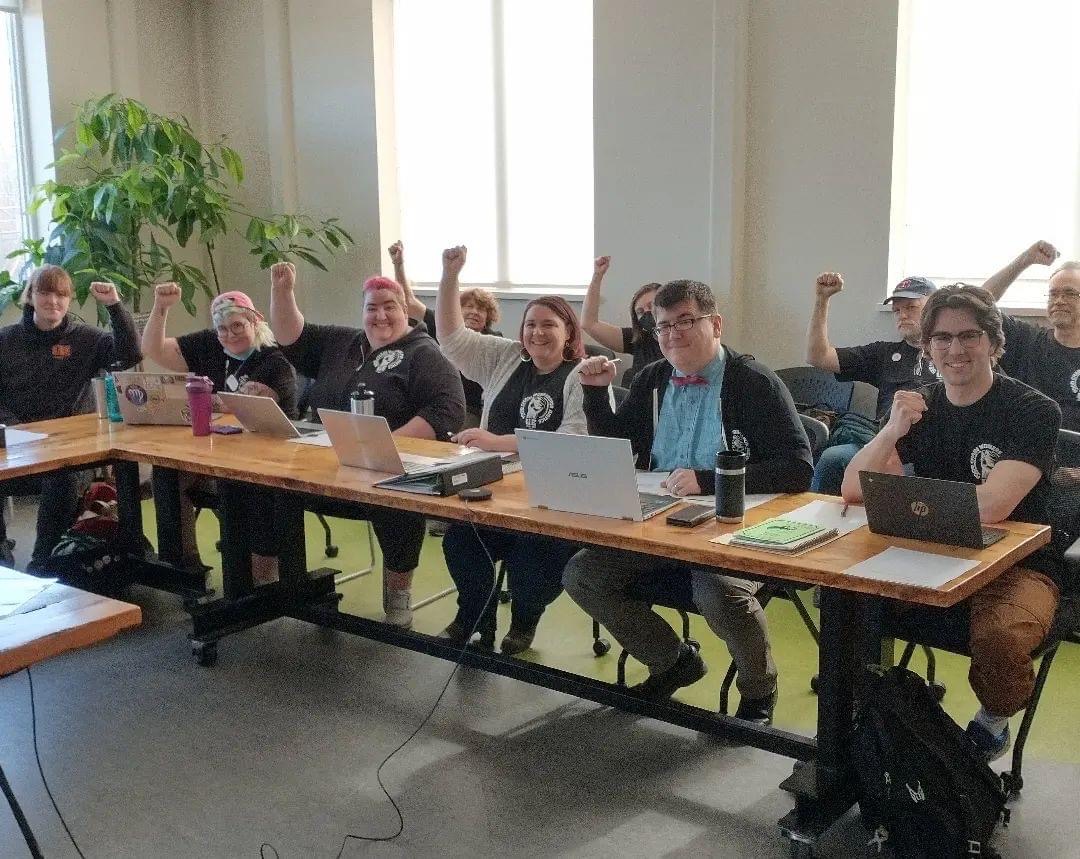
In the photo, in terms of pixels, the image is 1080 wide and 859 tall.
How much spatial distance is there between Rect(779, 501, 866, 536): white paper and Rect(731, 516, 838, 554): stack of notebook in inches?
1.9

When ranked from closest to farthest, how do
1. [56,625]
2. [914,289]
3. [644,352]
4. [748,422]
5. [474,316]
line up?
[56,625], [748,422], [914,289], [644,352], [474,316]

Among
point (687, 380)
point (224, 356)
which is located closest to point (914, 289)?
point (687, 380)

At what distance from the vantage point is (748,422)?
2.85m

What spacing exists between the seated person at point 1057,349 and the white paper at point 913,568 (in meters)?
1.74

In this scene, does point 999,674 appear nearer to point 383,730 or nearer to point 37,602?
point 383,730

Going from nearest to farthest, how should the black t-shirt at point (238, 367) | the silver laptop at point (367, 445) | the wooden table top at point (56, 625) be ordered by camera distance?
the wooden table top at point (56, 625)
the silver laptop at point (367, 445)
the black t-shirt at point (238, 367)

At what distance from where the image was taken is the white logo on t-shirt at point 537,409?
3.38 m

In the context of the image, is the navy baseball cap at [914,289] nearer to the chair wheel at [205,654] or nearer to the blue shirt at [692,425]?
the blue shirt at [692,425]

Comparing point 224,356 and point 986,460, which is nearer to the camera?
point 986,460

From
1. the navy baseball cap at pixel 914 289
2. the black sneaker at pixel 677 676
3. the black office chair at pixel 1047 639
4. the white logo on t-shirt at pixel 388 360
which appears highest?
the navy baseball cap at pixel 914 289

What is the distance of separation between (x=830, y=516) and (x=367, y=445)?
126cm

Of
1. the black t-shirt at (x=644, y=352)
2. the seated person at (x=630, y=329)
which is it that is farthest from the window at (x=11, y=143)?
the black t-shirt at (x=644, y=352)

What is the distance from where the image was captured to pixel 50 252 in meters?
5.91

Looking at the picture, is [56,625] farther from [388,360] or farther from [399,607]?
[388,360]
